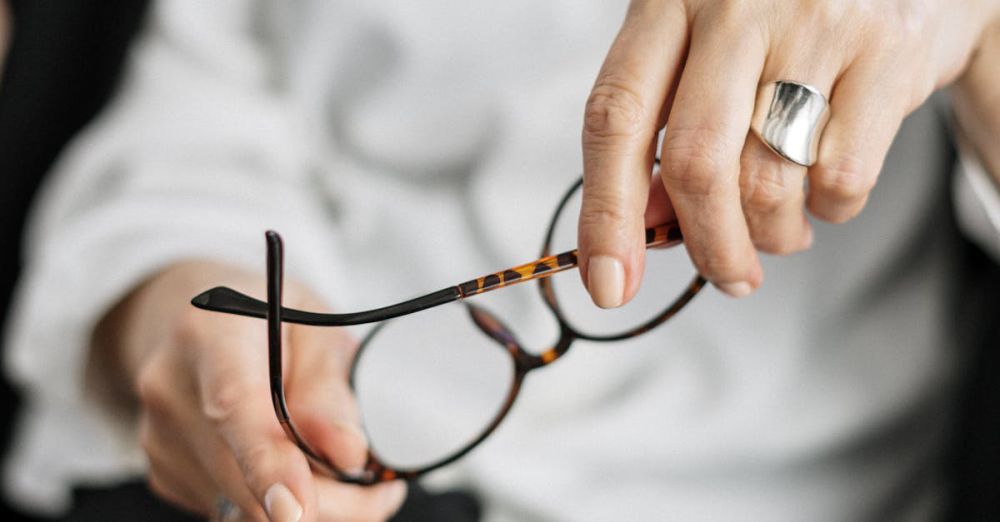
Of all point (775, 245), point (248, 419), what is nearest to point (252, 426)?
point (248, 419)

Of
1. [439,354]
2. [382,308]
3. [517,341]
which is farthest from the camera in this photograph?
[439,354]

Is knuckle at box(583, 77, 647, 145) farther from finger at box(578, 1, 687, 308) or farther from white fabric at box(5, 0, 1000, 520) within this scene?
white fabric at box(5, 0, 1000, 520)

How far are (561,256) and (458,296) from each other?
0.05 m

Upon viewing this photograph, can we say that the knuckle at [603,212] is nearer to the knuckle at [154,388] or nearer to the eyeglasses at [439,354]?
the eyeglasses at [439,354]

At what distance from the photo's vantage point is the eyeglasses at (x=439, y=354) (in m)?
0.30

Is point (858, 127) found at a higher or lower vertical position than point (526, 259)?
higher

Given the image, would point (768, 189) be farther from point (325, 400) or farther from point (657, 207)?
point (325, 400)

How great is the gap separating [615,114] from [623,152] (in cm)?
1

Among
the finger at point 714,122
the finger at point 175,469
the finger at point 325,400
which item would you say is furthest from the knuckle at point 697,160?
the finger at point 175,469

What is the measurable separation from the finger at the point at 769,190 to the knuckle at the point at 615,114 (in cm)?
5

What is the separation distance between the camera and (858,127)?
333 mm

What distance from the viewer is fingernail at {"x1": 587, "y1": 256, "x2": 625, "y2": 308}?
1.04 ft

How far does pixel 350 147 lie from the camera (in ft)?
2.06

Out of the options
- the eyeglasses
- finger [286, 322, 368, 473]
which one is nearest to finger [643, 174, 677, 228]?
the eyeglasses
